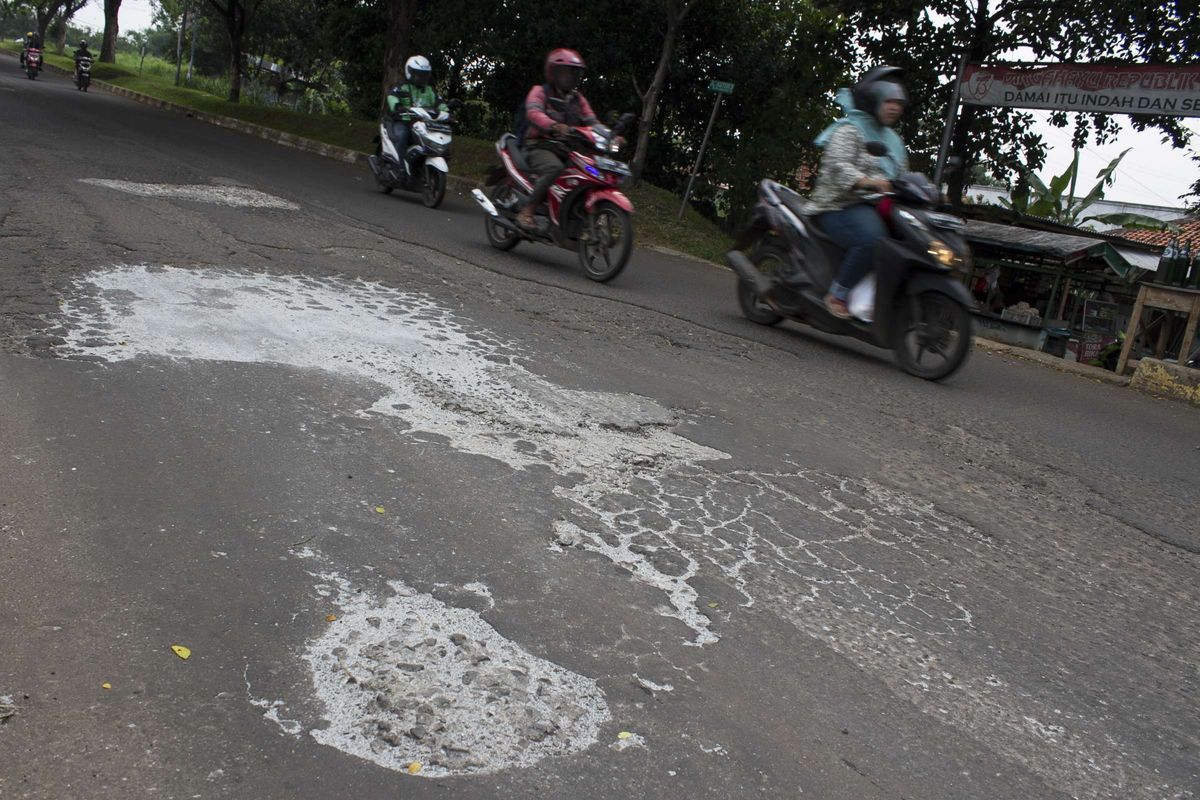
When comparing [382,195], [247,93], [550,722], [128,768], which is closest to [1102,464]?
[550,722]

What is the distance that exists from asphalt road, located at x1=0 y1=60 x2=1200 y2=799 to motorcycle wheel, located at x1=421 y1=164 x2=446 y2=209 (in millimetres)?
6547

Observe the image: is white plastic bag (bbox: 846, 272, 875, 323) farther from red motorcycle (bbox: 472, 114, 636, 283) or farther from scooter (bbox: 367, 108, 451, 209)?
scooter (bbox: 367, 108, 451, 209)

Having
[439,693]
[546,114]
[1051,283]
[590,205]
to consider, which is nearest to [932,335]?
[590,205]

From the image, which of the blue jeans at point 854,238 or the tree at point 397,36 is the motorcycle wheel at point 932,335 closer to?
the blue jeans at point 854,238

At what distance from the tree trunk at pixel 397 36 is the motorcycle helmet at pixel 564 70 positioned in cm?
1220

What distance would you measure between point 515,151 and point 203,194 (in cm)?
308

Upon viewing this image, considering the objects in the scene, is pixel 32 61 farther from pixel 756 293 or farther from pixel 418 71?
pixel 756 293

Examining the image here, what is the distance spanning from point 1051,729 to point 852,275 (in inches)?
194

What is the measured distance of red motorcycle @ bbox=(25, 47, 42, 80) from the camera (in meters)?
37.3

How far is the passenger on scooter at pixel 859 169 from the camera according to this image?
23.7 feet

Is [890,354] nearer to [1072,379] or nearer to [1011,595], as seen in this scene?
[1072,379]

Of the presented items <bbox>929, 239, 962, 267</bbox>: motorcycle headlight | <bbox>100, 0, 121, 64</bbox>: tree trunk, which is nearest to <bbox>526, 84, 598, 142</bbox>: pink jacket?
<bbox>929, 239, 962, 267</bbox>: motorcycle headlight

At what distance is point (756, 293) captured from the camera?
828cm

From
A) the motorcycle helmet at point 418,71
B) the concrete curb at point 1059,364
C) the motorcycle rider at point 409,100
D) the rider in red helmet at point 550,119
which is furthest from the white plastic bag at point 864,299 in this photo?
the motorcycle helmet at point 418,71
